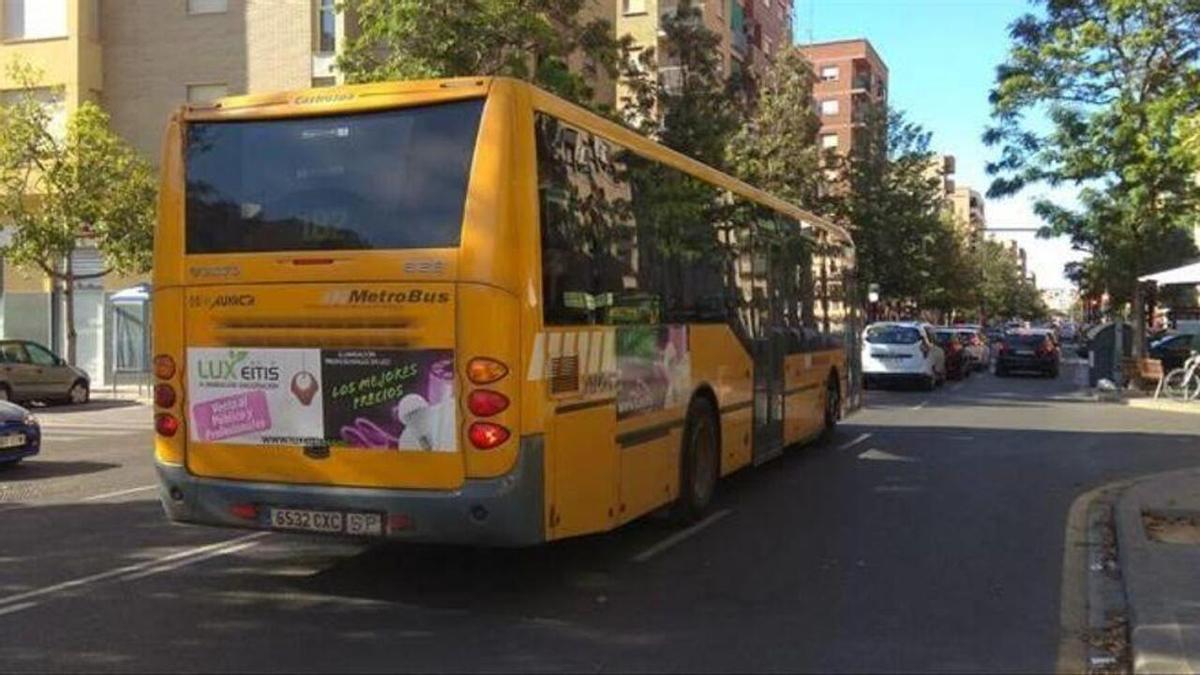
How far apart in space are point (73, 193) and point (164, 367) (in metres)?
22.4

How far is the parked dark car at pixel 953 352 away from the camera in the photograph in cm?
3478

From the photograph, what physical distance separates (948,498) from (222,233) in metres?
7.39

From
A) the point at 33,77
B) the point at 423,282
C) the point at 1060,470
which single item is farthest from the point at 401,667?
the point at 33,77

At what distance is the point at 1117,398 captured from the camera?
26641mm

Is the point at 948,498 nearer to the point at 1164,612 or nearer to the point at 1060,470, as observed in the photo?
the point at 1060,470

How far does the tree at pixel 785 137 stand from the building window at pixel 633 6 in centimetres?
666

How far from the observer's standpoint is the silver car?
963 inches

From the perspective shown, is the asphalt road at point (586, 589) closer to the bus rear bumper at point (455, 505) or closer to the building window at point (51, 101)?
the bus rear bumper at point (455, 505)

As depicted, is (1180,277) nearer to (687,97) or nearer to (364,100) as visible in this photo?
(687,97)

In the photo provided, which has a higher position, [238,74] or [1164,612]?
[238,74]

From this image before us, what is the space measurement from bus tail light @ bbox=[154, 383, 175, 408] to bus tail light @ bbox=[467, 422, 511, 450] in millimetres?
2094

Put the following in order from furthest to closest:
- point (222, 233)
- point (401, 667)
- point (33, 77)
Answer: point (33, 77), point (222, 233), point (401, 667)

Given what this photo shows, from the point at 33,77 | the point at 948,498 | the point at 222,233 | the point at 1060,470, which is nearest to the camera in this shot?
the point at 222,233

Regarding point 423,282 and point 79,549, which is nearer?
point 423,282
